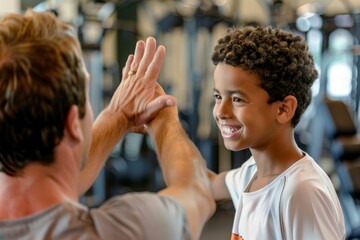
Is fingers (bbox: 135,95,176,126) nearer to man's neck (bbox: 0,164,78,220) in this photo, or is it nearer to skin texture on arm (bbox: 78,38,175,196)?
skin texture on arm (bbox: 78,38,175,196)

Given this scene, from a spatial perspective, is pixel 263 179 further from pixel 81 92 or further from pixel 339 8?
pixel 339 8

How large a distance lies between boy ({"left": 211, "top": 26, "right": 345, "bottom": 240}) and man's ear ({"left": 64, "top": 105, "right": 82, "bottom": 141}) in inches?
23.7

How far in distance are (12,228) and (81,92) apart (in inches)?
11.5

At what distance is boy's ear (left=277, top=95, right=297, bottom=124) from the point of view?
1558mm

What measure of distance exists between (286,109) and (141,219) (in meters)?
0.72

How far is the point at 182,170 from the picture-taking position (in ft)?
3.91

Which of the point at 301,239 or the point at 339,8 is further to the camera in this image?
the point at 339,8

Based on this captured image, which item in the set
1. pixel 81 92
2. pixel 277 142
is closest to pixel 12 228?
pixel 81 92

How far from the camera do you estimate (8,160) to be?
40.5 inches

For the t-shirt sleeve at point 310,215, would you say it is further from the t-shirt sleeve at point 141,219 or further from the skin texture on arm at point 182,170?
the t-shirt sleeve at point 141,219

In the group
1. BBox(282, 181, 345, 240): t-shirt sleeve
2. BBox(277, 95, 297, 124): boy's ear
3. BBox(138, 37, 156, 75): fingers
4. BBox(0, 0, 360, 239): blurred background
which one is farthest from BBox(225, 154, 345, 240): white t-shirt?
BBox(0, 0, 360, 239): blurred background

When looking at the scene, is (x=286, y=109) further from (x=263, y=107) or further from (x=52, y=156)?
(x=52, y=156)

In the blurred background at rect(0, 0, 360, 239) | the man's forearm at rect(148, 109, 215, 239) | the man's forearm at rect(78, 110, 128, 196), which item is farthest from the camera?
the blurred background at rect(0, 0, 360, 239)

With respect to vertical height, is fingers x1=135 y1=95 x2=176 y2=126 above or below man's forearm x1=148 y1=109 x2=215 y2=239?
above
